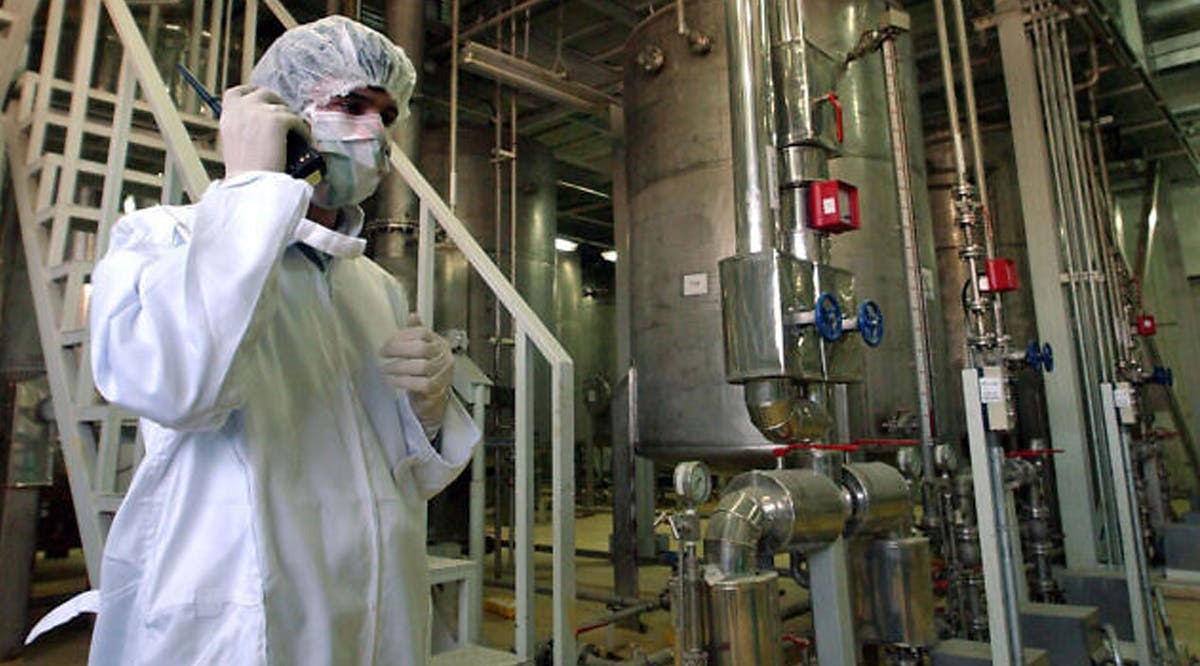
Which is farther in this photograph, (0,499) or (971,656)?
(0,499)

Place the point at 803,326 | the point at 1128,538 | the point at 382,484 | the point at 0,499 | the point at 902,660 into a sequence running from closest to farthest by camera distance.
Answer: the point at 382,484, the point at 803,326, the point at 902,660, the point at 1128,538, the point at 0,499

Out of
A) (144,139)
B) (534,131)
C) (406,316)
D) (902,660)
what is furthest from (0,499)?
(534,131)

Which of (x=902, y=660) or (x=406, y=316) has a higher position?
(x=406, y=316)

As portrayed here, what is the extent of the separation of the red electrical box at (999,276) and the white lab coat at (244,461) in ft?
6.28

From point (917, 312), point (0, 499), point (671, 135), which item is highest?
point (671, 135)

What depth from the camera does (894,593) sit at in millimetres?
2225

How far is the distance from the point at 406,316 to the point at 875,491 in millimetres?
1494

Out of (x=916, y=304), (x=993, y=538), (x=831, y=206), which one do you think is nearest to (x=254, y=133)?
(x=831, y=206)

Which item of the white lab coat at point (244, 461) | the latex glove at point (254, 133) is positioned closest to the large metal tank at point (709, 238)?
the white lab coat at point (244, 461)

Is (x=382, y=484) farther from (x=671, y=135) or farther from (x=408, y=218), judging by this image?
(x=408, y=218)

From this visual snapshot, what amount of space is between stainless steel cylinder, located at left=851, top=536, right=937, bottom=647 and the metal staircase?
0.95m

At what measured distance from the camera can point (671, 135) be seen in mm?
3369

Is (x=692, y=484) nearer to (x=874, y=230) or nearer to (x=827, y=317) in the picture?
(x=827, y=317)

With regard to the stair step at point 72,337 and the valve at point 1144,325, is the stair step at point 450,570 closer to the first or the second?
the stair step at point 72,337
